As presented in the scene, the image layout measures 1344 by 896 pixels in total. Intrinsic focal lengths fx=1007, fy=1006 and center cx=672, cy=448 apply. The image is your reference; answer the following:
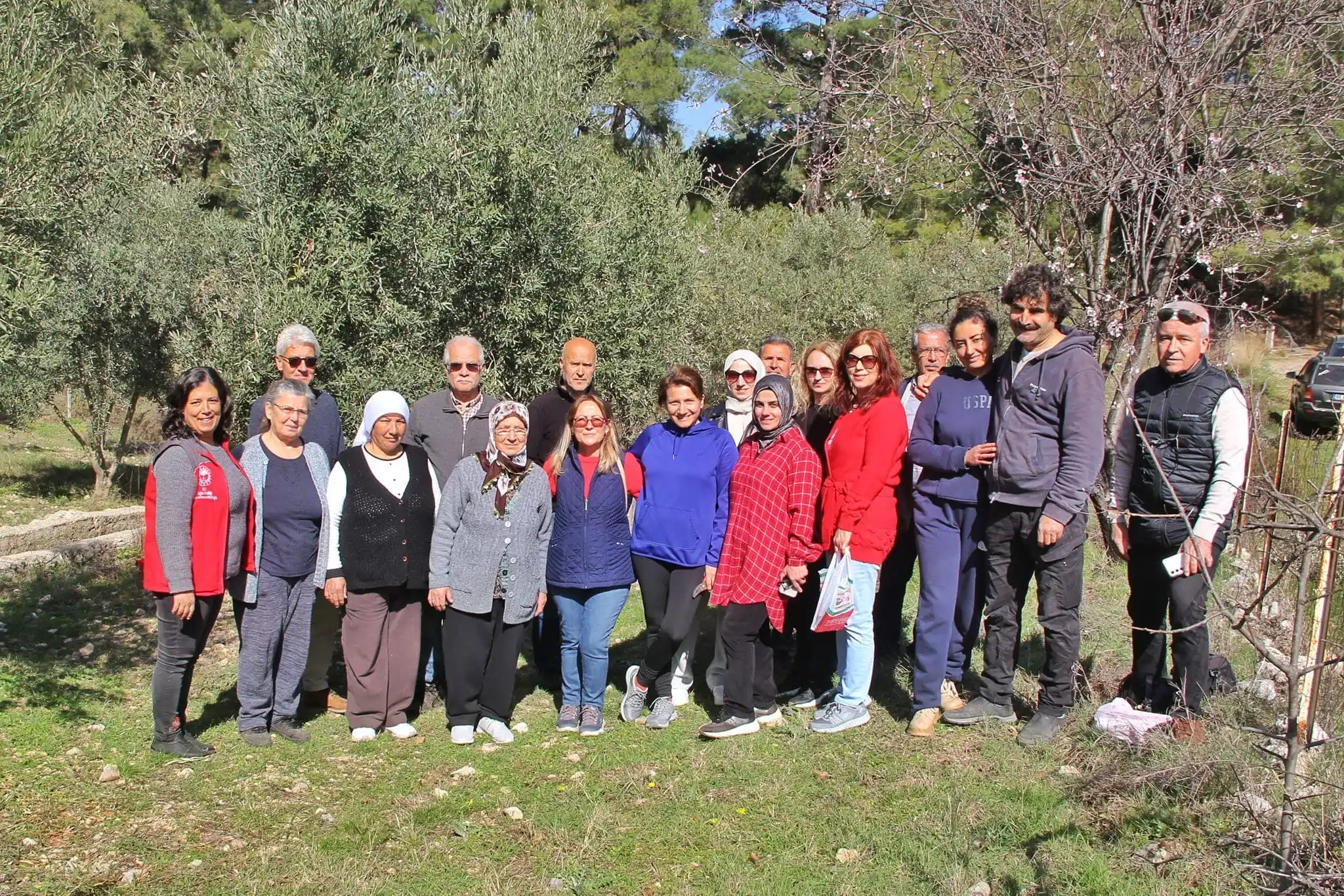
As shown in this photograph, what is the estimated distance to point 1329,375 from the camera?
806 inches

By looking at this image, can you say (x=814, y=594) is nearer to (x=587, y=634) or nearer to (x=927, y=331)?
(x=587, y=634)

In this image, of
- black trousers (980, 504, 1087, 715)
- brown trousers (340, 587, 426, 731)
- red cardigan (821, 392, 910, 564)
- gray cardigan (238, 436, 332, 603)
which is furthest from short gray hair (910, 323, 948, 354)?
gray cardigan (238, 436, 332, 603)

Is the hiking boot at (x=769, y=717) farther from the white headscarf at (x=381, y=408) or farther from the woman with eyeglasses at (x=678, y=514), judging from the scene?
the white headscarf at (x=381, y=408)

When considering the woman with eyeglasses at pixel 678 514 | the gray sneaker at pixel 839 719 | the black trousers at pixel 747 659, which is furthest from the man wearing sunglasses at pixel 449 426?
the gray sneaker at pixel 839 719

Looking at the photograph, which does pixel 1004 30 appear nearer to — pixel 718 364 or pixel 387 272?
pixel 387 272

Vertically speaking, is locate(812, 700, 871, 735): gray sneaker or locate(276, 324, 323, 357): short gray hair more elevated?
locate(276, 324, 323, 357): short gray hair

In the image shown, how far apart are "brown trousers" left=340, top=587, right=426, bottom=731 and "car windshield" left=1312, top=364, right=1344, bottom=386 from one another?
66.9 ft

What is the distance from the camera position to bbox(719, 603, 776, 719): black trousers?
18.0ft

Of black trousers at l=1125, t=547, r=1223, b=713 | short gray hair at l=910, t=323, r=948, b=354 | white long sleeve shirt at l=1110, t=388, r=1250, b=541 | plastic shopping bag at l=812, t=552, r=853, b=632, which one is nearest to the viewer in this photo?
white long sleeve shirt at l=1110, t=388, r=1250, b=541

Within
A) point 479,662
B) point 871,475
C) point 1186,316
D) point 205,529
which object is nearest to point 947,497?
point 871,475

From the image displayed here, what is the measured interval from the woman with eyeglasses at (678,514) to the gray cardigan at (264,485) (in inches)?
68.2

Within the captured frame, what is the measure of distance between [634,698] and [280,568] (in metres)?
2.14

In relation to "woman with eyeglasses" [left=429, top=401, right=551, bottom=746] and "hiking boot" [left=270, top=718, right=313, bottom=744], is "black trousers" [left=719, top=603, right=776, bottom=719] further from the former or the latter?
"hiking boot" [left=270, top=718, right=313, bottom=744]

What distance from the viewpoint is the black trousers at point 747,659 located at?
18.0 ft
